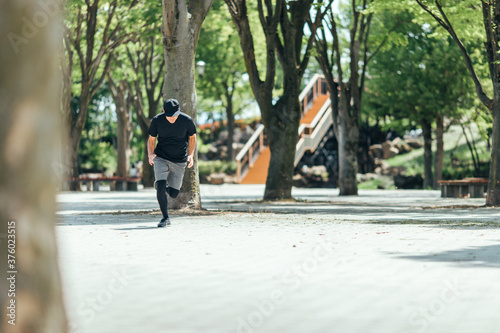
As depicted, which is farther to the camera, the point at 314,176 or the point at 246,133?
the point at 246,133

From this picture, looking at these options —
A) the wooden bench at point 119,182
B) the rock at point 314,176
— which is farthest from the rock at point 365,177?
the wooden bench at point 119,182

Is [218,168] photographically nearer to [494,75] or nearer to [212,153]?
[212,153]

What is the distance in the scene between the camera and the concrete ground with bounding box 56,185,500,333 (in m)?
4.44

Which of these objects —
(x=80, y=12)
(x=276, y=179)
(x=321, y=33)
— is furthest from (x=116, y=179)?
(x=276, y=179)

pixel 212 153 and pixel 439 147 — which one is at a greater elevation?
pixel 212 153

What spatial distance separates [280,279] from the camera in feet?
19.7

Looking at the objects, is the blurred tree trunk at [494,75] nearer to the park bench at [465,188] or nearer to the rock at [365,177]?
the park bench at [465,188]

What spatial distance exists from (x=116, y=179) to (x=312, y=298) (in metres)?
28.8

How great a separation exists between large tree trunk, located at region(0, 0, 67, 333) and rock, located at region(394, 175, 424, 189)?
1455 inches

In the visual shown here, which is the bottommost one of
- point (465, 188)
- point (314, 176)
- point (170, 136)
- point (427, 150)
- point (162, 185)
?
point (465, 188)

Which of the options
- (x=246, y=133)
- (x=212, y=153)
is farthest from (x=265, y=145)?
(x=246, y=133)

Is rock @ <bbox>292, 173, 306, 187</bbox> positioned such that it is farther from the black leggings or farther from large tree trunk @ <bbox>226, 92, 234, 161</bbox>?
the black leggings

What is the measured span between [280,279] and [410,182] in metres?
34.0

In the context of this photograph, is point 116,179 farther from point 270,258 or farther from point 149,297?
point 149,297
